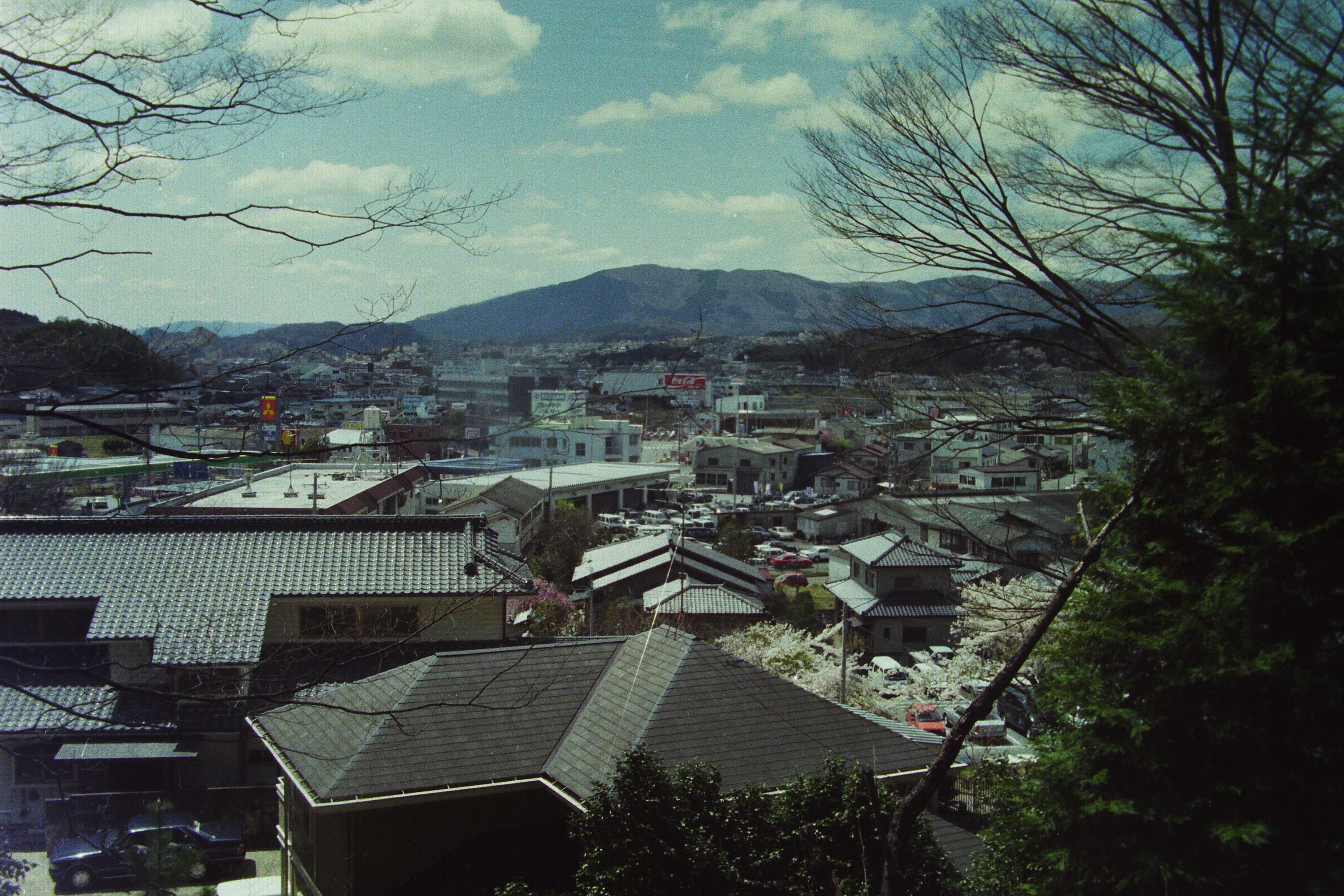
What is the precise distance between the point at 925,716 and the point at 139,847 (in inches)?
332

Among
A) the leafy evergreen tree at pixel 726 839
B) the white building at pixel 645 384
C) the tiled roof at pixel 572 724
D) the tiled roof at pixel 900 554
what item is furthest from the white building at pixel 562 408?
the tiled roof at pixel 900 554

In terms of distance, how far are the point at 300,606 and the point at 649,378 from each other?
18.1ft

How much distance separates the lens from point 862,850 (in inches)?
127

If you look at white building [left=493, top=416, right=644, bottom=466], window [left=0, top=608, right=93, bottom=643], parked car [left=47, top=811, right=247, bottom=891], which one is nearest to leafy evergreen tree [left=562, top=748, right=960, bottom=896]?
parked car [left=47, top=811, right=247, bottom=891]

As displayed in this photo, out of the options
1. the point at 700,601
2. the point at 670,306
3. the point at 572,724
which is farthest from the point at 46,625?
the point at 670,306

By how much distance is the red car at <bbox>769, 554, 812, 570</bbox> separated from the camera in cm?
2458

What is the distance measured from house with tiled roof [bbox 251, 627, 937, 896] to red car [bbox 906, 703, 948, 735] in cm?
545

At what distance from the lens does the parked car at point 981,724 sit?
1018 cm

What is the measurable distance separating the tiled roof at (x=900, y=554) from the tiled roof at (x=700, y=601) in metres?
2.59

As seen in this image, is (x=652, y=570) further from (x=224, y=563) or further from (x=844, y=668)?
(x=224, y=563)

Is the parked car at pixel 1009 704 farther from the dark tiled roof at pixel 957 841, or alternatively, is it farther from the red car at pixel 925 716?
the dark tiled roof at pixel 957 841

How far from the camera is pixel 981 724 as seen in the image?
428 inches

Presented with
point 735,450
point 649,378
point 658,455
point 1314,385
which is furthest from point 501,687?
point 658,455

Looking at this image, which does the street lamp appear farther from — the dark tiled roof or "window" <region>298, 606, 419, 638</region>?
the dark tiled roof
